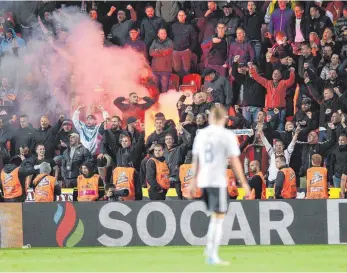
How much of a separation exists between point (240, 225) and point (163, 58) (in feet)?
20.3

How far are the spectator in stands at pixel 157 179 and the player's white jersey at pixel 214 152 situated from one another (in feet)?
22.4

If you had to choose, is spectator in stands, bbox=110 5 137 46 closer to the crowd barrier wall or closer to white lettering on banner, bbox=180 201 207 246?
the crowd barrier wall

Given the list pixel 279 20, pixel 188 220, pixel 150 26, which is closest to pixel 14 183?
pixel 188 220

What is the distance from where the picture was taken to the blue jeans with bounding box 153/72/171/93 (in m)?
22.2

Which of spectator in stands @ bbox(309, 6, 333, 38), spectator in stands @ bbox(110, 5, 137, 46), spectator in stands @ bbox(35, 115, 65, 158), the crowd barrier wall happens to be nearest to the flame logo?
the crowd barrier wall

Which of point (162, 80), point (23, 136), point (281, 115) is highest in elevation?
point (162, 80)

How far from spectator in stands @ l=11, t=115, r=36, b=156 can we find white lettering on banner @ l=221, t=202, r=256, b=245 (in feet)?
17.2

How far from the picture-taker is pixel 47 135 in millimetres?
20844

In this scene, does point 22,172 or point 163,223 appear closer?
point 163,223

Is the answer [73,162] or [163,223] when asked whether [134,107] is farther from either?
[163,223]

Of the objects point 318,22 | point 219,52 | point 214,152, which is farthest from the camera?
point 219,52

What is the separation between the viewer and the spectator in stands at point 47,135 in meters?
20.8

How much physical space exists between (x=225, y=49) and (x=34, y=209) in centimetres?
652

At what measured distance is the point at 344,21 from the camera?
21547mm
